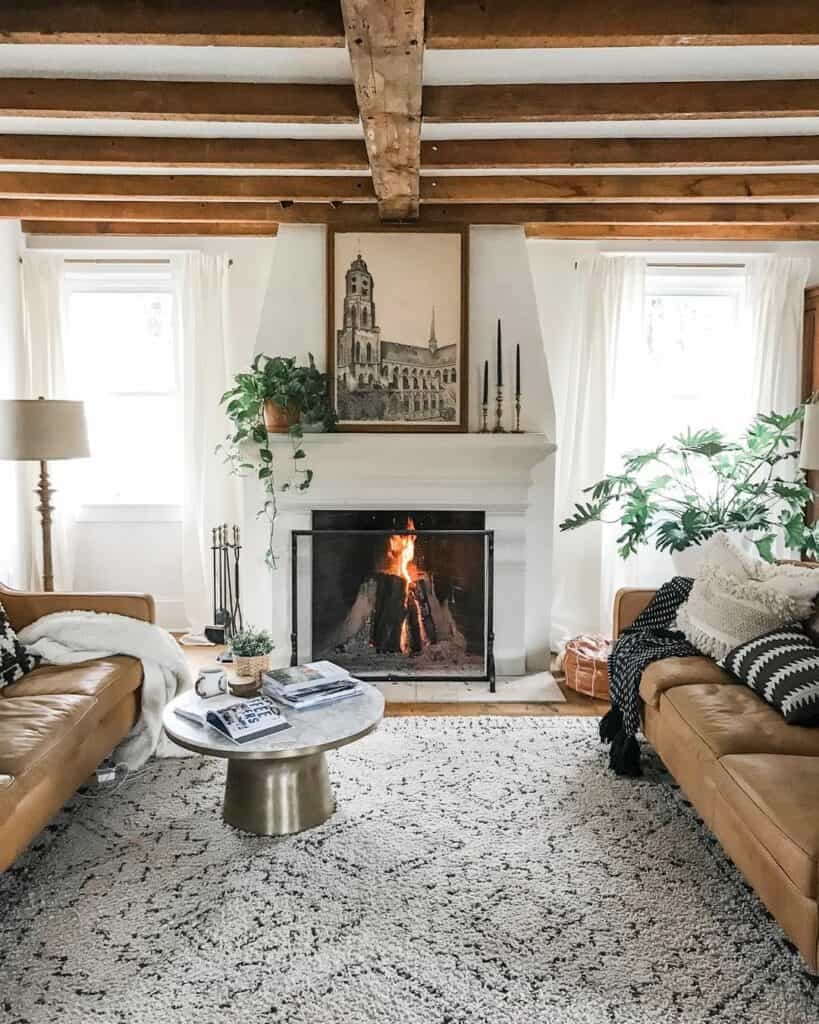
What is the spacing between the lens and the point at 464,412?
14.3 ft

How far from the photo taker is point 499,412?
171 inches

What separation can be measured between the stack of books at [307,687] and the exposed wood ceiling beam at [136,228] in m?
2.83

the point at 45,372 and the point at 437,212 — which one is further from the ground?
the point at 437,212

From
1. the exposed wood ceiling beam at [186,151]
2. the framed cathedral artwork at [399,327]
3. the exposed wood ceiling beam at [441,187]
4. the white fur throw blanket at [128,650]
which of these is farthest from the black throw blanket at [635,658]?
the exposed wood ceiling beam at [186,151]

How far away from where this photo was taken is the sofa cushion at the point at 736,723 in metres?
2.43

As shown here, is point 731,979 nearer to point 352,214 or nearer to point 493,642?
point 493,642

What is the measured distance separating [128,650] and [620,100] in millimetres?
2662

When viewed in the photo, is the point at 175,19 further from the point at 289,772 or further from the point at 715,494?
the point at 715,494

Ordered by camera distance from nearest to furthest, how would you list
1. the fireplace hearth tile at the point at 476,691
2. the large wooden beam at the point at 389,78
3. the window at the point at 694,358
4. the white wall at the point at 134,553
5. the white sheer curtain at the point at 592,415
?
the large wooden beam at the point at 389,78 → the fireplace hearth tile at the point at 476,691 → the white sheer curtain at the point at 592,415 → the window at the point at 694,358 → the white wall at the point at 134,553

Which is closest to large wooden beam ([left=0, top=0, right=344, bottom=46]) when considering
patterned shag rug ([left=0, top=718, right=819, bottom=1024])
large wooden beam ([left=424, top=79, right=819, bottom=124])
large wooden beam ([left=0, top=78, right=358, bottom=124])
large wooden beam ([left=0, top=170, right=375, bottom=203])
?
large wooden beam ([left=0, top=78, right=358, bottom=124])

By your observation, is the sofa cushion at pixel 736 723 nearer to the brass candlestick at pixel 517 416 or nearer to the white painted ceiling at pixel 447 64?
the brass candlestick at pixel 517 416

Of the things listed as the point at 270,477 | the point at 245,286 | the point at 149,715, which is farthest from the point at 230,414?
the point at 149,715

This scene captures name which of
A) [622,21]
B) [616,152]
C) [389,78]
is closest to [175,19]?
[389,78]

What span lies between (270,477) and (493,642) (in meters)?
1.41
